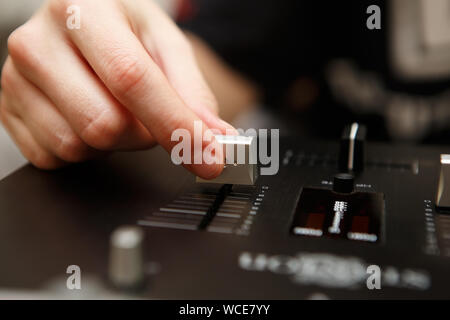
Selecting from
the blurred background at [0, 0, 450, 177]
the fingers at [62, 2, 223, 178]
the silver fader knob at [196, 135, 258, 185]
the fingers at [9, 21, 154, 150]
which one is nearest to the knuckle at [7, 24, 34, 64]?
the fingers at [9, 21, 154, 150]

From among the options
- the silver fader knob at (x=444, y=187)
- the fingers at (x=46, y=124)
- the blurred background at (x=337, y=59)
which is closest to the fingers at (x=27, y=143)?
the fingers at (x=46, y=124)

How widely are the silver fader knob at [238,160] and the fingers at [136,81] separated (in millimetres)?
19

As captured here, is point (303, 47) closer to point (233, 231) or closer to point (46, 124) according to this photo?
point (46, 124)

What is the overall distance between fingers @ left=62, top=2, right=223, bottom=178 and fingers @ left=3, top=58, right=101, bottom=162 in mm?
126

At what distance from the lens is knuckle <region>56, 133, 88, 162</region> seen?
2.46 feet

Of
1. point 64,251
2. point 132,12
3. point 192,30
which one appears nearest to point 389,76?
point 192,30

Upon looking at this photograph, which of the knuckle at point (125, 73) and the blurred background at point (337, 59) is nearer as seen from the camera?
the knuckle at point (125, 73)

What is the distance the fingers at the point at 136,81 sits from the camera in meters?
0.63

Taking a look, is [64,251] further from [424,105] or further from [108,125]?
[424,105]

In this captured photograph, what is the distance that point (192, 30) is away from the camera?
1367mm

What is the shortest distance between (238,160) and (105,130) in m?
0.19

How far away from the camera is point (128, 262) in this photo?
1.39 ft

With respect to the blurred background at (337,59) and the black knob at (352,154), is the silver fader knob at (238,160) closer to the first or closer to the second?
the black knob at (352,154)

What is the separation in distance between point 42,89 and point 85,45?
0.36 ft
